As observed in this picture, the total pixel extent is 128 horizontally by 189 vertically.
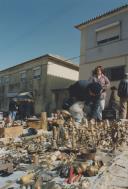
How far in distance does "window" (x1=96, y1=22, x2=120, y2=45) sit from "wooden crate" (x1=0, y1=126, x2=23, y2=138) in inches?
445

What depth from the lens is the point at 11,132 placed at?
770 cm

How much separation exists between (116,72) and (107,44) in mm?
2214

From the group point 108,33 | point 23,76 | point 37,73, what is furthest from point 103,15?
point 23,76

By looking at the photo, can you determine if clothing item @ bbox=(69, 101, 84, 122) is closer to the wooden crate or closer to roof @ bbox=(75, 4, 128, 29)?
the wooden crate

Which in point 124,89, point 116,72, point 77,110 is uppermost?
point 116,72

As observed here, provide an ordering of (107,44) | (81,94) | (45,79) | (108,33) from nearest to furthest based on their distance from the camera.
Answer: (81,94) → (107,44) → (108,33) → (45,79)

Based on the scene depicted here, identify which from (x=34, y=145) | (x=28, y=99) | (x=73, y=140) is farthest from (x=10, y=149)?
(x=28, y=99)

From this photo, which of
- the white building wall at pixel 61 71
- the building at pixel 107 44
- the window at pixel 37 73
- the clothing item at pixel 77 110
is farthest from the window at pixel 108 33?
the clothing item at pixel 77 110

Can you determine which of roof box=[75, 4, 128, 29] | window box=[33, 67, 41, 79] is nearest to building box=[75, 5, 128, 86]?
roof box=[75, 4, 128, 29]

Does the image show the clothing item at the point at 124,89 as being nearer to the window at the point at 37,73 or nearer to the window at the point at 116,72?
the window at the point at 116,72

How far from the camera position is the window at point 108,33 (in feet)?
55.4

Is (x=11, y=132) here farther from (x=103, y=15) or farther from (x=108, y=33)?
(x=103, y=15)

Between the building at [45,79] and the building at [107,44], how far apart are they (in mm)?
4048

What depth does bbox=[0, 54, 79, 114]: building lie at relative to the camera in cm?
2222
